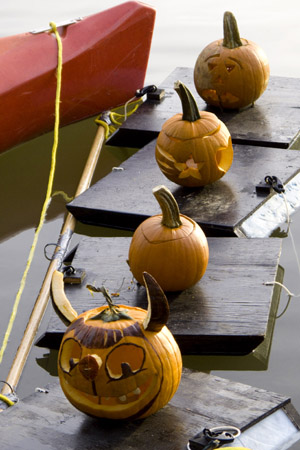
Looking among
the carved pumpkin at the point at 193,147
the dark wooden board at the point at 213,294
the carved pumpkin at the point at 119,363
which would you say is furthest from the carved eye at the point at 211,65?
the carved pumpkin at the point at 119,363

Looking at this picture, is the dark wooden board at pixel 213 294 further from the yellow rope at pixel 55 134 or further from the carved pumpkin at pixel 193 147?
the carved pumpkin at pixel 193 147

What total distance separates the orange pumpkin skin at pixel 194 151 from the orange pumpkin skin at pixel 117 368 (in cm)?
192

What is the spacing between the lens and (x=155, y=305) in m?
3.17

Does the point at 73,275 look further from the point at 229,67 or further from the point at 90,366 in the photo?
the point at 229,67

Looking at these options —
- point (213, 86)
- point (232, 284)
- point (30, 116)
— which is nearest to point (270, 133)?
point (213, 86)

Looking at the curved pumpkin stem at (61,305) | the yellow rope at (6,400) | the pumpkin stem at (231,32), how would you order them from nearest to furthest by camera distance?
the curved pumpkin stem at (61,305) → the yellow rope at (6,400) → the pumpkin stem at (231,32)

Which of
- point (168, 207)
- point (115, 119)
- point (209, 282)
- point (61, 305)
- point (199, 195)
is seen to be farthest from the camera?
point (115, 119)

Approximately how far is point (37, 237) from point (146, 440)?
233 cm

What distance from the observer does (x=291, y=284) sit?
4.74 meters

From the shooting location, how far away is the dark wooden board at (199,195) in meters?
5.06

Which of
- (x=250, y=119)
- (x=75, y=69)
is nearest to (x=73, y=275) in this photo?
(x=250, y=119)

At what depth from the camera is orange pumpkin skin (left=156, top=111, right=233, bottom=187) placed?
5062 millimetres

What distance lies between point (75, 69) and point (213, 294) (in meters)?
2.88

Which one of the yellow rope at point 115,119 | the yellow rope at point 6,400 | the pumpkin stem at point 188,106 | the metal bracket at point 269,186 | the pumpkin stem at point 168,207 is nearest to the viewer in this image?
the yellow rope at point 6,400
